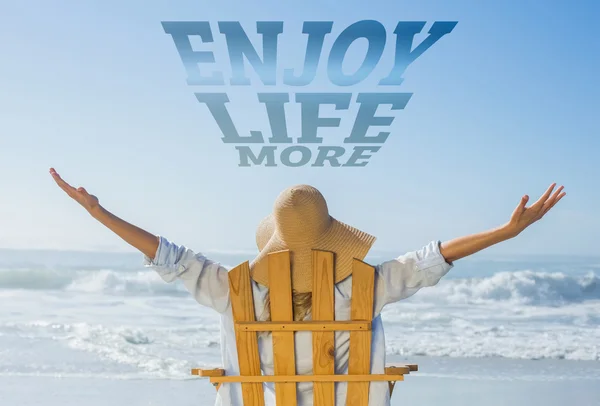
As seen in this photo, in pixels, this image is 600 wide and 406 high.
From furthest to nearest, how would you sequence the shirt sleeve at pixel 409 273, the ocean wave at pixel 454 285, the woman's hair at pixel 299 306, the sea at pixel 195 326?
the ocean wave at pixel 454 285, the sea at pixel 195 326, the woman's hair at pixel 299 306, the shirt sleeve at pixel 409 273

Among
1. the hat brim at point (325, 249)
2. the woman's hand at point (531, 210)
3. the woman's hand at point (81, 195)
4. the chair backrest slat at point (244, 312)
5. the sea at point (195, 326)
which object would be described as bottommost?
the sea at point (195, 326)

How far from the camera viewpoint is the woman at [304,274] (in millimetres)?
2209

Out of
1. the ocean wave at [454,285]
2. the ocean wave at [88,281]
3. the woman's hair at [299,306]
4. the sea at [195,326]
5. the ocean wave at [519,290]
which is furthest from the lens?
the ocean wave at [88,281]

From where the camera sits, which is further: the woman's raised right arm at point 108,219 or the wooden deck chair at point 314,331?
the wooden deck chair at point 314,331

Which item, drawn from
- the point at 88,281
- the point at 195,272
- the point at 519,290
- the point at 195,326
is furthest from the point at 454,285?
the point at 195,272

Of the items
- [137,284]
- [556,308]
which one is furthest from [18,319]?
[556,308]

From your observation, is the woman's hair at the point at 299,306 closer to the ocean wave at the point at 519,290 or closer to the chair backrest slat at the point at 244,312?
the chair backrest slat at the point at 244,312

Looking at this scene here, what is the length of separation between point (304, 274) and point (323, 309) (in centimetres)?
11

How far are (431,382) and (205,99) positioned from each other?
12.6 feet

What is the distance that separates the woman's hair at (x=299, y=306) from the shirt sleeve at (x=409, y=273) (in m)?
0.20

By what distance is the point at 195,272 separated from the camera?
227 cm

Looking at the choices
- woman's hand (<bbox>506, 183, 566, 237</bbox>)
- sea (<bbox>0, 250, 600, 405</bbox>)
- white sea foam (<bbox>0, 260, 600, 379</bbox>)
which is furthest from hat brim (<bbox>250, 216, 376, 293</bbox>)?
white sea foam (<bbox>0, 260, 600, 379</bbox>)

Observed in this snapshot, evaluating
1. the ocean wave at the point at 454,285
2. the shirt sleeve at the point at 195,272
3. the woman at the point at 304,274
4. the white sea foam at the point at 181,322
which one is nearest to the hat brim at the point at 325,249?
the woman at the point at 304,274

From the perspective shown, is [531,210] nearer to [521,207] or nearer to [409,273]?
[521,207]
